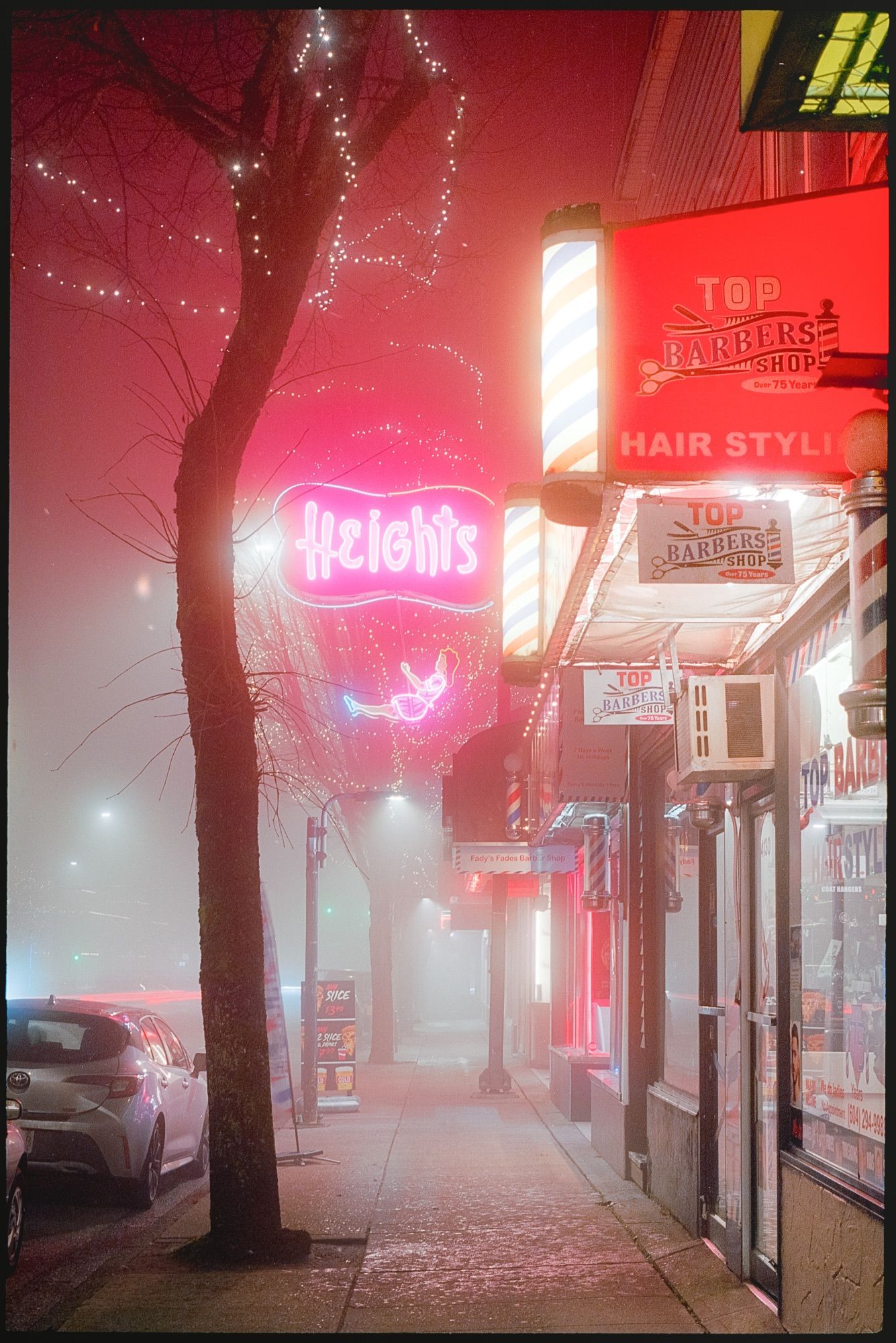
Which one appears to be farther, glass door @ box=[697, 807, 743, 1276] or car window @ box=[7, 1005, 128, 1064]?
car window @ box=[7, 1005, 128, 1064]

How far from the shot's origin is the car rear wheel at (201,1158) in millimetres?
13094

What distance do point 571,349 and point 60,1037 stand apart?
26.0 feet

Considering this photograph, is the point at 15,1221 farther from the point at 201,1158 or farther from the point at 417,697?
the point at 417,697

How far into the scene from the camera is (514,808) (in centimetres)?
1995

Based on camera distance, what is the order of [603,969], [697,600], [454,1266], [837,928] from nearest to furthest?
[837,928] < [697,600] < [454,1266] < [603,969]

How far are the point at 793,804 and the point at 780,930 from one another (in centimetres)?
66

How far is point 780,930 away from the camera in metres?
6.97

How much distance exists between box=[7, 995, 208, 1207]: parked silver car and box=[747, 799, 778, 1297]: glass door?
514 cm

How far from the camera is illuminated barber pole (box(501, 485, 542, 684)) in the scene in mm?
11164

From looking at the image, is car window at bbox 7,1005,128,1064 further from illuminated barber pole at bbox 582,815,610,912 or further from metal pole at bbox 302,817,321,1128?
metal pole at bbox 302,817,321,1128

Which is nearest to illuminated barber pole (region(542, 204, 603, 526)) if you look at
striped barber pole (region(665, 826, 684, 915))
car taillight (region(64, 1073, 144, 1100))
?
striped barber pole (region(665, 826, 684, 915))

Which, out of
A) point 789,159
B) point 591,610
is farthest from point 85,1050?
point 789,159

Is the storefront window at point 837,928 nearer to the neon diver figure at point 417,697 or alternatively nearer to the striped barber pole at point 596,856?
the striped barber pole at point 596,856

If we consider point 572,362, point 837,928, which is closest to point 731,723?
point 837,928
